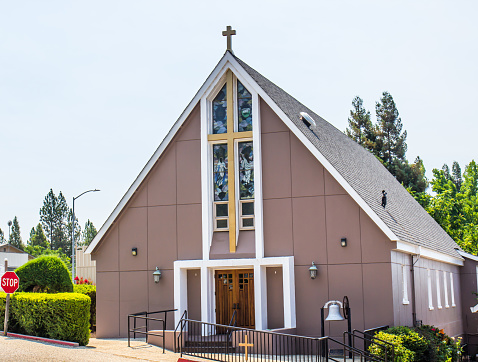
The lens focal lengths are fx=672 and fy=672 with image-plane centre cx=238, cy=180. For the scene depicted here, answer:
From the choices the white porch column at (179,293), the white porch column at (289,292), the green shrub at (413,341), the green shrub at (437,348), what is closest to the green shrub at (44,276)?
the white porch column at (179,293)

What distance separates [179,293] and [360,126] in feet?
144

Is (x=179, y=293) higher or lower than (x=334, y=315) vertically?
higher

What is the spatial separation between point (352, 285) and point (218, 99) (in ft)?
24.7

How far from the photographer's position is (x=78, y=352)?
1744cm

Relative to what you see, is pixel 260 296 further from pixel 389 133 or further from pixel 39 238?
pixel 39 238

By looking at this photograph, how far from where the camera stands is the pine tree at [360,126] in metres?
62.2

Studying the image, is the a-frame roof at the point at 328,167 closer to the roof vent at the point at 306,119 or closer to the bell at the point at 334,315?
the roof vent at the point at 306,119

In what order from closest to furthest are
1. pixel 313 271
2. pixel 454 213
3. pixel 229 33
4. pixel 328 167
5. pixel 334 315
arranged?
pixel 334 315, pixel 313 271, pixel 328 167, pixel 229 33, pixel 454 213

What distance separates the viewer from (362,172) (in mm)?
26875

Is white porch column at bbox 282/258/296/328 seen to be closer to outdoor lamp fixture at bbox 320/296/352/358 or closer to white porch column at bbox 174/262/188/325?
outdoor lamp fixture at bbox 320/296/352/358

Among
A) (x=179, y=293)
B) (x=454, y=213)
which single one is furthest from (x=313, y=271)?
(x=454, y=213)

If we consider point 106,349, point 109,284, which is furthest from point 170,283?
point 106,349

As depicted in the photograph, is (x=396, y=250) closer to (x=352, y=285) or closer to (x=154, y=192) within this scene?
(x=352, y=285)

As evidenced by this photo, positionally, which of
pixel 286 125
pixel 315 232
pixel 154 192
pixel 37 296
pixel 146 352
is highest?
pixel 286 125
